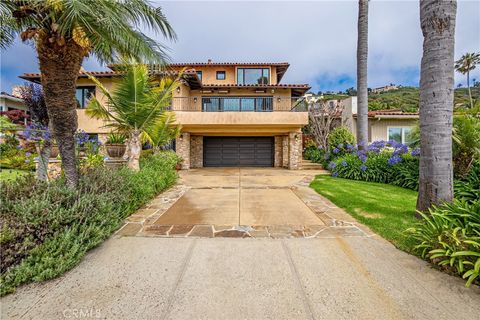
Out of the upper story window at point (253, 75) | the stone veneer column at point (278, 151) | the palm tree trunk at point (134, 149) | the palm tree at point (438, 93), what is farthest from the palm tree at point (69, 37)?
the upper story window at point (253, 75)

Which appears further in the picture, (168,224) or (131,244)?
(168,224)

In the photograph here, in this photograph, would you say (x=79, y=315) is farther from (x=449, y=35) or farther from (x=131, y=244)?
(x=449, y=35)

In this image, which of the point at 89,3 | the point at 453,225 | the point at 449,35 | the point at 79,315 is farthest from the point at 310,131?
the point at 79,315

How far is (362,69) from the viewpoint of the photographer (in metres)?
11.0

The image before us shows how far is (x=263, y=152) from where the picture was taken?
671 inches

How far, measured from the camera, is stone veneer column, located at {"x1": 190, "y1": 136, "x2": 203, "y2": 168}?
1655 cm

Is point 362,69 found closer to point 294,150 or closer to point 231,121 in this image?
point 294,150

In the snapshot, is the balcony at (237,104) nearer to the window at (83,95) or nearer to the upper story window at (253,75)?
the upper story window at (253,75)

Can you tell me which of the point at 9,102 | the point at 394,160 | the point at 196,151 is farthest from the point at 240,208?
the point at 9,102

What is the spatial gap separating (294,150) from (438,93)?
10749 mm

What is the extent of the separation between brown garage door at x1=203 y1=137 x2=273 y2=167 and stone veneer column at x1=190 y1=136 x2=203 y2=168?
376 mm

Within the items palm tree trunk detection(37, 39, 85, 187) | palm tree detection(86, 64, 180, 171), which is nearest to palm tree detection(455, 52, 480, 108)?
palm tree detection(86, 64, 180, 171)

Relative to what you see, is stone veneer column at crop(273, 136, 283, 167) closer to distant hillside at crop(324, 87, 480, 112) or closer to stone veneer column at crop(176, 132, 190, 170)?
stone veneer column at crop(176, 132, 190, 170)

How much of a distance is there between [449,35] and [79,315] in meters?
6.66
